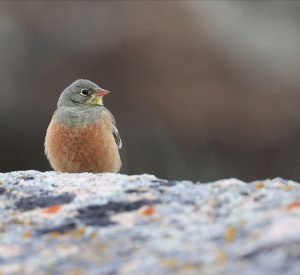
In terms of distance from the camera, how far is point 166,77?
1522 cm

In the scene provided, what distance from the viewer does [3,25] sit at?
15203 mm

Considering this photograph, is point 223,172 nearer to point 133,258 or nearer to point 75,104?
point 75,104

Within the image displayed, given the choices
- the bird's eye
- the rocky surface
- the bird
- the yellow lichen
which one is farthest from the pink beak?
the yellow lichen

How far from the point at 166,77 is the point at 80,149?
7.22 metres

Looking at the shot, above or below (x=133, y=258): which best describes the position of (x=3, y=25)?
above

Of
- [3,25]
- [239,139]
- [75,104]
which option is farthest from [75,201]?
[3,25]

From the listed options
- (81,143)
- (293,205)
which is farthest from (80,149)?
(293,205)

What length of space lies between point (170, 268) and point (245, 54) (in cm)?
1218

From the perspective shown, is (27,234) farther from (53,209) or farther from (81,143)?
(81,143)

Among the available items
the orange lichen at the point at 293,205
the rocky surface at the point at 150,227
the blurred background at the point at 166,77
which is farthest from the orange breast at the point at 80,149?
the blurred background at the point at 166,77

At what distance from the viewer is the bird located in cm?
820

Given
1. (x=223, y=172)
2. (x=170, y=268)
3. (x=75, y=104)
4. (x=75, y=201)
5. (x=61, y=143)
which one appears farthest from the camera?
(x=223, y=172)

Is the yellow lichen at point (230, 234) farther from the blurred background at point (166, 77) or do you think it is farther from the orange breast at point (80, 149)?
the blurred background at point (166, 77)

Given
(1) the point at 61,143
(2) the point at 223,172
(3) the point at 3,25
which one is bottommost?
(2) the point at 223,172
